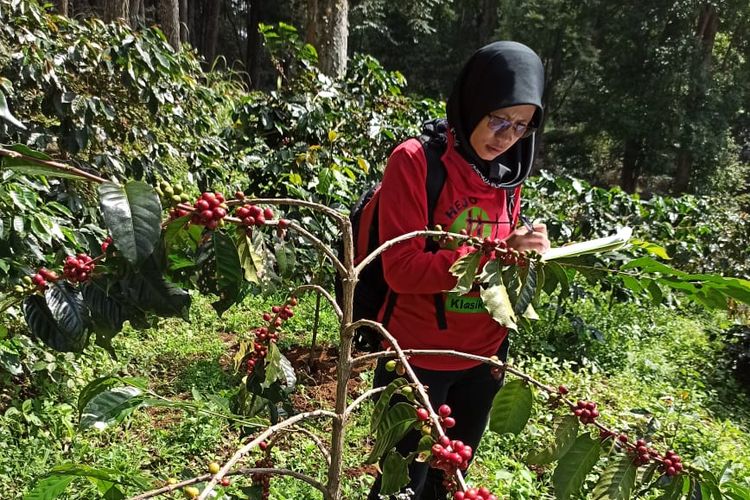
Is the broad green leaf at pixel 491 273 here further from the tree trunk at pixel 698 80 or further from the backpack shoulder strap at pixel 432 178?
the tree trunk at pixel 698 80

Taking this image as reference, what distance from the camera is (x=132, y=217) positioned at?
566 mm

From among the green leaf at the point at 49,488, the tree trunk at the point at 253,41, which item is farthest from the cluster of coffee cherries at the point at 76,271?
the tree trunk at the point at 253,41

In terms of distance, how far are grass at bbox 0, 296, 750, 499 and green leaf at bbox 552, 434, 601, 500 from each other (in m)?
0.60

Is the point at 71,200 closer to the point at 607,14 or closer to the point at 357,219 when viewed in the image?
the point at 357,219

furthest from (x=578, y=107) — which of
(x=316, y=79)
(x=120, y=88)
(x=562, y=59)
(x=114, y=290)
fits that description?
(x=114, y=290)

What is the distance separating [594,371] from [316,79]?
8.88 ft

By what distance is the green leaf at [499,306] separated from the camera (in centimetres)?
75

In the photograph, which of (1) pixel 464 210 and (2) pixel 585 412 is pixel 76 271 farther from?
(1) pixel 464 210

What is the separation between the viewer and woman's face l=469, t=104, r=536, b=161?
137 centimetres

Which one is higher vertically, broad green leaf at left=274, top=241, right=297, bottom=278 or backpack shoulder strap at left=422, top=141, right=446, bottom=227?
backpack shoulder strap at left=422, top=141, right=446, bottom=227

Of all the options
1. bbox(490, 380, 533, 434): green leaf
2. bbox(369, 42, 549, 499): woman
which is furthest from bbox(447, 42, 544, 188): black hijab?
bbox(490, 380, 533, 434): green leaf

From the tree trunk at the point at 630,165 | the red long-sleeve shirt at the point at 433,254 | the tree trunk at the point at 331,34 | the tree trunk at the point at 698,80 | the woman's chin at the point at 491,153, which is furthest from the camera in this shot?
the tree trunk at the point at 630,165

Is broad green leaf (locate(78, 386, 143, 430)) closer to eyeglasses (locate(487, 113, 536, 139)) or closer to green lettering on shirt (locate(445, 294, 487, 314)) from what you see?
green lettering on shirt (locate(445, 294, 487, 314))

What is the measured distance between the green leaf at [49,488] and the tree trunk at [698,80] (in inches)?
613
